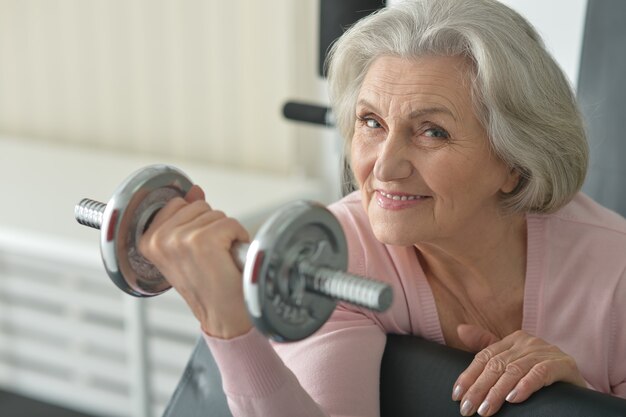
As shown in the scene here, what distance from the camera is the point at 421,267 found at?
4.53 feet

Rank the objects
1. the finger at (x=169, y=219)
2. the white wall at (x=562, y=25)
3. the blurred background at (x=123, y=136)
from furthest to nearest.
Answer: the blurred background at (x=123, y=136), the white wall at (x=562, y=25), the finger at (x=169, y=219)

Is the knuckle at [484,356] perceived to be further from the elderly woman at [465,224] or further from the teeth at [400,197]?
the teeth at [400,197]

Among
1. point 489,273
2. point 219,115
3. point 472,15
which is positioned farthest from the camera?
point 219,115

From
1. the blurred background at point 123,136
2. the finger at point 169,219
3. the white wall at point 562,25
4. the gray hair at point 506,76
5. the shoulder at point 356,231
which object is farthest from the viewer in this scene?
the blurred background at point 123,136

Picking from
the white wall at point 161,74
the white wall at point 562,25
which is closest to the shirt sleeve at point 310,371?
the white wall at point 562,25

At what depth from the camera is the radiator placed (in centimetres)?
225

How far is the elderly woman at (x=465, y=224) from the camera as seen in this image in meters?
1.21

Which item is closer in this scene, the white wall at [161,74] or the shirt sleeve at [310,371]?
the shirt sleeve at [310,371]

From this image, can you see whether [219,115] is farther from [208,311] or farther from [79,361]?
[208,311]

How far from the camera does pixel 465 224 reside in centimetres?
131

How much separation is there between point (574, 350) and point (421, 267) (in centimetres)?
22

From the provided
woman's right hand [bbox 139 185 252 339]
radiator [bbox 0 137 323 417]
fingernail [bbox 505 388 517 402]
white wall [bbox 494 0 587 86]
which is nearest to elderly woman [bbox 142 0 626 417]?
fingernail [bbox 505 388 517 402]

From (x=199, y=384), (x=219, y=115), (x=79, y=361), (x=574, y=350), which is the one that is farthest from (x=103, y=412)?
(x=574, y=350)

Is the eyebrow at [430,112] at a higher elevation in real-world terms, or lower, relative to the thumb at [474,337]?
higher
